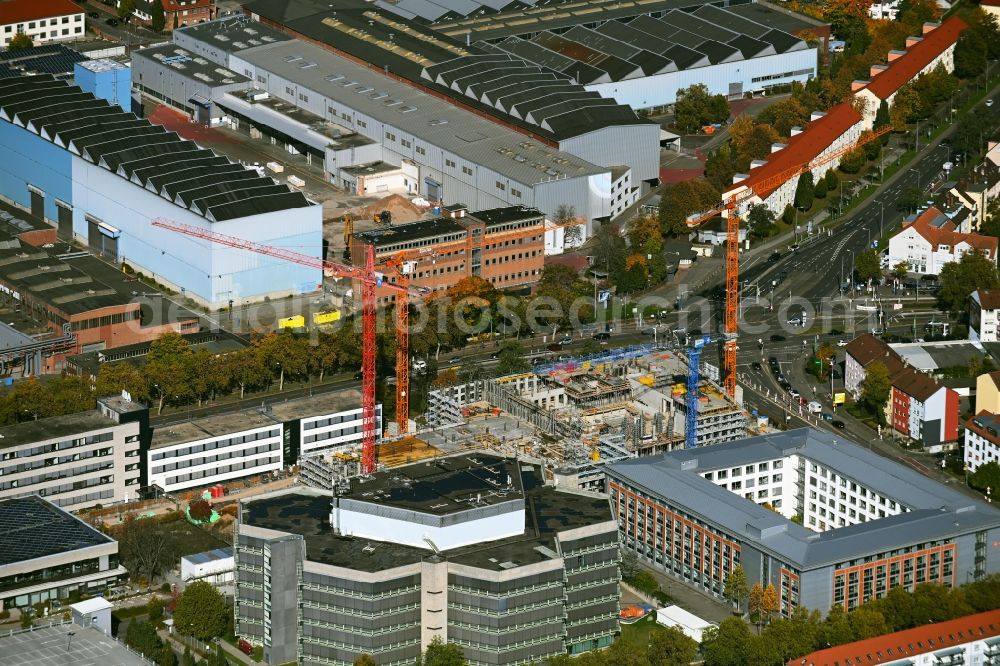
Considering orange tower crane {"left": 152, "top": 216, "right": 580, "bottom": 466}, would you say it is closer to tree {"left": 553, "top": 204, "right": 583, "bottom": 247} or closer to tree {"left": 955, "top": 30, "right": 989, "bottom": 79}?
tree {"left": 553, "top": 204, "right": 583, "bottom": 247}

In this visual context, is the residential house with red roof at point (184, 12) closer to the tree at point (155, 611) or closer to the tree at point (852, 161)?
the tree at point (852, 161)

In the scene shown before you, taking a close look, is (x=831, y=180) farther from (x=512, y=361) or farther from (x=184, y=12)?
(x=184, y=12)

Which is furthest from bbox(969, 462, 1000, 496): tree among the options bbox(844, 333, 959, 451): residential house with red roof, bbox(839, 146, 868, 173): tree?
bbox(839, 146, 868, 173): tree

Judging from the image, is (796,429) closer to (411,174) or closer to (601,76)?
(411,174)

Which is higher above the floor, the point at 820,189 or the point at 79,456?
the point at 820,189

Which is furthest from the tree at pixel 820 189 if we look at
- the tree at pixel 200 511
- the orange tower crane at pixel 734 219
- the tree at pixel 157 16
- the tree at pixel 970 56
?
the tree at pixel 157 16

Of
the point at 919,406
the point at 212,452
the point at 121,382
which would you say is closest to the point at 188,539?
the point at 212,452

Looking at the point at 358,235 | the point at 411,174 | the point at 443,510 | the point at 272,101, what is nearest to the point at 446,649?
the point at 443,510
